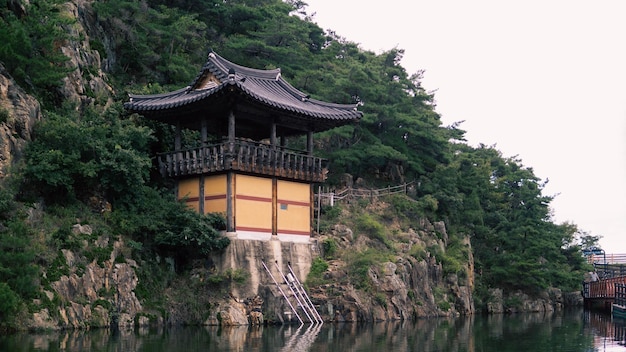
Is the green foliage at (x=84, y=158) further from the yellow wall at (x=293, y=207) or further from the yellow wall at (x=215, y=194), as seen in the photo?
the yellow wall at (x=293, y=207)

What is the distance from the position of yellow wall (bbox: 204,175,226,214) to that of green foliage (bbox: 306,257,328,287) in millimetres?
4868

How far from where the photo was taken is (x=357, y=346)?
20891mm

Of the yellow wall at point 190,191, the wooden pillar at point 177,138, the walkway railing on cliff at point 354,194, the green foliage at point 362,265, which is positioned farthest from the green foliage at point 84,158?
the walkway railing on cliff at point 354,194

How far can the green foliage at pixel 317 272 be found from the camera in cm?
3250

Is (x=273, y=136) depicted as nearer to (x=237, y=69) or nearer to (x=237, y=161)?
(x=237, y=161)

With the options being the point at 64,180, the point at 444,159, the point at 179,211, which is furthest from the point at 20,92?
the point at 444,159

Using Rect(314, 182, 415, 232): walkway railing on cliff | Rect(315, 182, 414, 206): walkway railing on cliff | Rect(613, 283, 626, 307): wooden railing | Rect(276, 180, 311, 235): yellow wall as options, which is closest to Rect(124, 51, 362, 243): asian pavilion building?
Rect(276, 180, 311, 235): yellow wall

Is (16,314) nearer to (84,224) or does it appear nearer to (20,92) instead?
(84,224)

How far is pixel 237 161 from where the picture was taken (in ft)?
101

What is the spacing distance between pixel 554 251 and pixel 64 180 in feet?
101

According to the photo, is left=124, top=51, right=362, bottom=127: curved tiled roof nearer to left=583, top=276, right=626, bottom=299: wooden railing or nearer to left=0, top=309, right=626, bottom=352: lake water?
left=0, top=309, right=626, bottom=352: lake water

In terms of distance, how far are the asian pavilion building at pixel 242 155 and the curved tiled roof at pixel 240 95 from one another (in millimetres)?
41

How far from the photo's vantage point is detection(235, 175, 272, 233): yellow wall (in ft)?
102

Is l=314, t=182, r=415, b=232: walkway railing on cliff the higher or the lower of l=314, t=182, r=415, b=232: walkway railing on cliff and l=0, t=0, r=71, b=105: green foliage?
the lower
